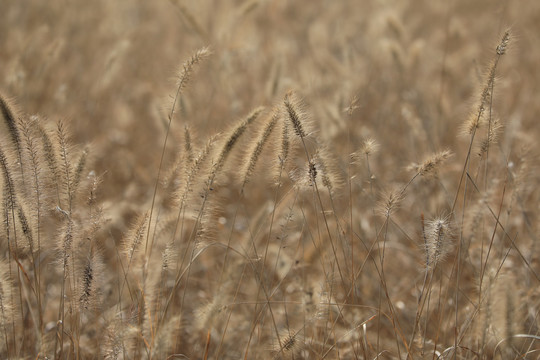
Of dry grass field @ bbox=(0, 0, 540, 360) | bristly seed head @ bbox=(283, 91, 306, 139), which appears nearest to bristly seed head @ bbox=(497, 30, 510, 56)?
dry grass field @ bbox=(0, 0, 540, 360)

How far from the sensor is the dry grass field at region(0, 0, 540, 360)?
1.52 meters

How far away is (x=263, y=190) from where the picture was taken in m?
3.27

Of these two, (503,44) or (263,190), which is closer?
(503,44)

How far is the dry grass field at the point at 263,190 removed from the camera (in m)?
1.52

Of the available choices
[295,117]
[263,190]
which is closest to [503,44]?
[295,117]

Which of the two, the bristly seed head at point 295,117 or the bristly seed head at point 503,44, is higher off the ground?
the bristly seed head at point 503,44

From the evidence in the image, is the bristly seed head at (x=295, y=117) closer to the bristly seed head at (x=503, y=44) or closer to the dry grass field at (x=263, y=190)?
the dry grass field at (x=263, y=190)

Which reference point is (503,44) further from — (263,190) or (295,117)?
(263,190)

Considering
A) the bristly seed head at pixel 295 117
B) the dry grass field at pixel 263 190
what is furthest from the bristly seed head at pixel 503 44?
the bristly seed head at pixel 295 117

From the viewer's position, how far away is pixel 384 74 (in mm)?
4812

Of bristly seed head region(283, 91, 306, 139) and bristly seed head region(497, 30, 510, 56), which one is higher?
bristly seed head region(497, 30, 510, 56)

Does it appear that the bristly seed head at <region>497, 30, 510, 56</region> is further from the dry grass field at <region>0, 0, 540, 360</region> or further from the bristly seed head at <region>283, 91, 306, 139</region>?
→ the bristly seed head at <region>283, 91, 306, 139</region>

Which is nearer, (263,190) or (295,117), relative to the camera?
(295,117)

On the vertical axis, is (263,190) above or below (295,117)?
above
